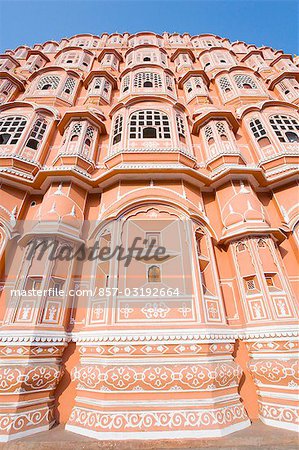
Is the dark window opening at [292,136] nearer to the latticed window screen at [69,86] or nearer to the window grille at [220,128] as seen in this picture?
the window grille at [220,128]

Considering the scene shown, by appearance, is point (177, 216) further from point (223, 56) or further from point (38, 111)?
point (223, 56)

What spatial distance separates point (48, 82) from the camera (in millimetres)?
14281

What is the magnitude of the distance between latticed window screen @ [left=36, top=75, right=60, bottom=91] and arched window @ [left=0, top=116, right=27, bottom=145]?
4674mm

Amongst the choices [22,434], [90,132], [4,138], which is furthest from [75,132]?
[22,434]

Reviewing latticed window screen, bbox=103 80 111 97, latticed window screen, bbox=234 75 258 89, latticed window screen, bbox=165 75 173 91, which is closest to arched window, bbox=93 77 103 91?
latticed window screen, bbox=103 80 111 97

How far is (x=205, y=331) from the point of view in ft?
17.7

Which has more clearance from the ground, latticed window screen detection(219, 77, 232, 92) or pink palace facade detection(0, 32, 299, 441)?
latticed window screen detection(219, 77, 232, 92)

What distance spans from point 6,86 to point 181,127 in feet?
37.2

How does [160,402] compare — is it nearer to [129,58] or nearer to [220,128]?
[220,128]

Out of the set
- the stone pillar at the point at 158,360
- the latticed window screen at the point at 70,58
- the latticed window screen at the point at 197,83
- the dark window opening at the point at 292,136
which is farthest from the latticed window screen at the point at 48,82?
the dark window opening at the point at 292,136

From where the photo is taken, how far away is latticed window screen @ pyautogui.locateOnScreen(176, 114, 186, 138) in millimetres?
10141

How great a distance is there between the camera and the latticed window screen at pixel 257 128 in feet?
34.3

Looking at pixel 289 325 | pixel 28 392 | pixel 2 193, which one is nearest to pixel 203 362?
pixel 289 325

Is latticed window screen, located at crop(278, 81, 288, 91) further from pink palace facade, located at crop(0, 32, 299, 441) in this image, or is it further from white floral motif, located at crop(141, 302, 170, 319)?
white floral motif, located at crop(141, 302, 170, 319)
